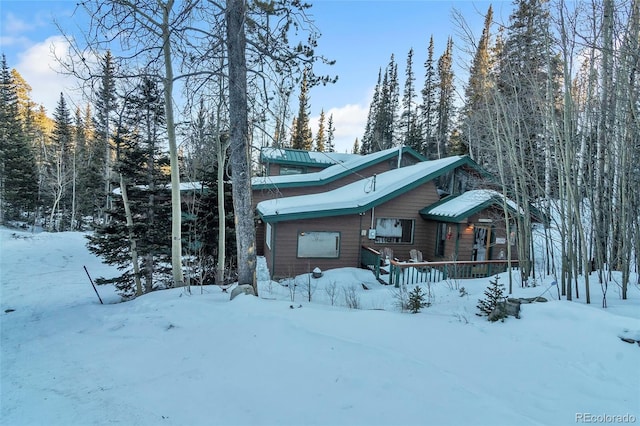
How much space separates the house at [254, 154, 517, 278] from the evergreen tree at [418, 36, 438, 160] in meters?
16.5

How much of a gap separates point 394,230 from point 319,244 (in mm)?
3385

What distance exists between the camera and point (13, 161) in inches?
776

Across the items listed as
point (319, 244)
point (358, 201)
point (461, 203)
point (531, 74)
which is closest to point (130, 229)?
point (319, 244)

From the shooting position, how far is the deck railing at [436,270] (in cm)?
855

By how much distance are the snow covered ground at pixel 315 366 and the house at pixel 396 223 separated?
18.3ft

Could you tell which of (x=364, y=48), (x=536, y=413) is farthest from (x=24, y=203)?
(x=536, y=413)

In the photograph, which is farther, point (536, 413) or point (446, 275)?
point (446, 275)

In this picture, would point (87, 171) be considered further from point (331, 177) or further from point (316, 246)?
point (316, 246)

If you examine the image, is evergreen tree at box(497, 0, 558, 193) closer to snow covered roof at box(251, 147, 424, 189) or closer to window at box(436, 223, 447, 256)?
window at box(436, 223, 447, 256)

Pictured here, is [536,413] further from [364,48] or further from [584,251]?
[364,48]

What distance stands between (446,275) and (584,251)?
16.4 ft

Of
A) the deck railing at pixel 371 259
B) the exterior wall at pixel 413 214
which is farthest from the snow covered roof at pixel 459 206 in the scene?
the deck railing at pixel 371 259

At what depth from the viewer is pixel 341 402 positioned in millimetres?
2307

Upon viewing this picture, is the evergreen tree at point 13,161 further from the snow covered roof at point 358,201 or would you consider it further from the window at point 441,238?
the window at point 441,238
